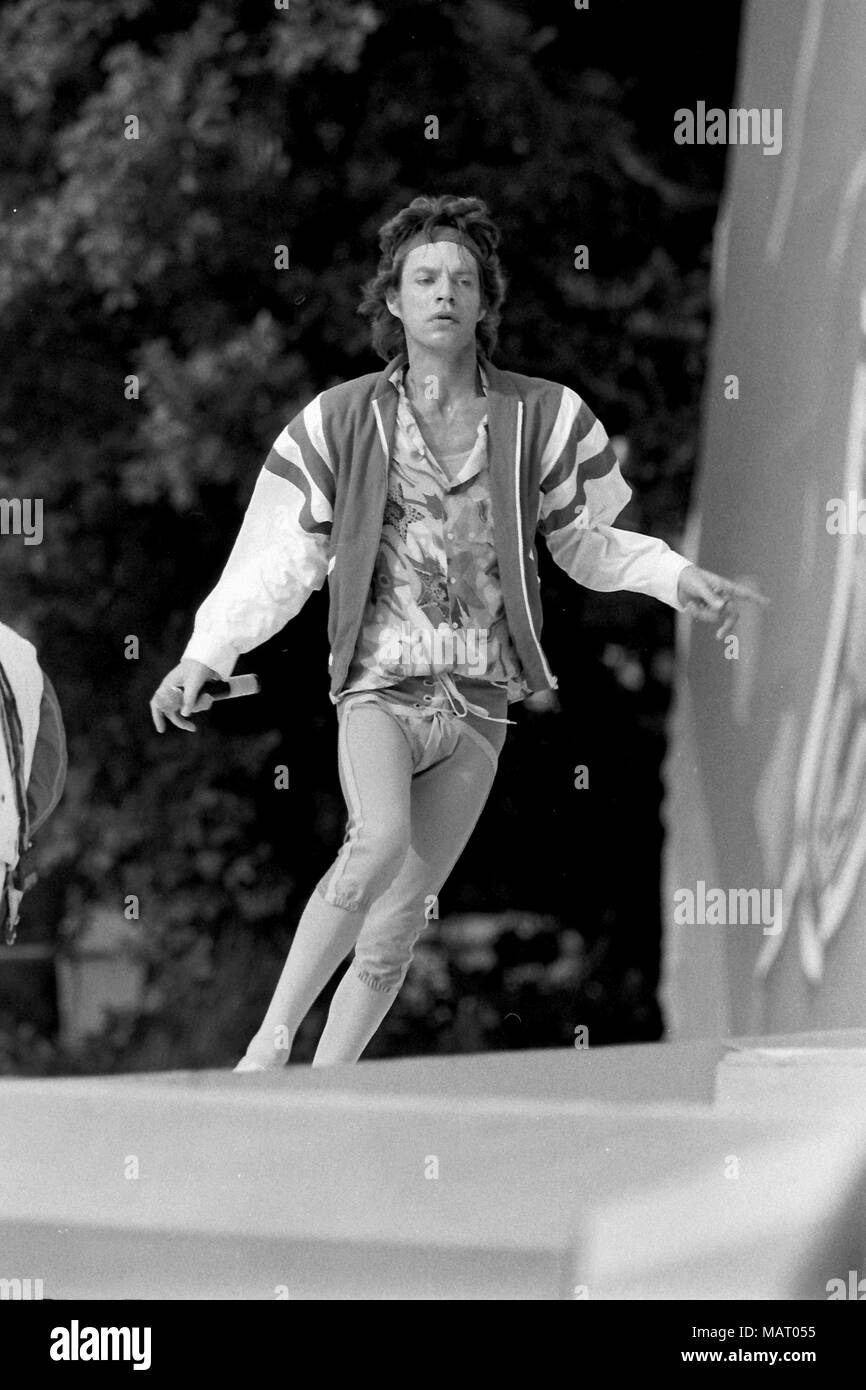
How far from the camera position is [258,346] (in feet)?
17.4

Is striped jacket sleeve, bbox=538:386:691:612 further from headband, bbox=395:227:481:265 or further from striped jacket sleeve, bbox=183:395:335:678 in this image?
striped jacket sleeve, bbox=183:395:335:678

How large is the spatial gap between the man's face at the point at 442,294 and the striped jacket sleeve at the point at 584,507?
27 cm

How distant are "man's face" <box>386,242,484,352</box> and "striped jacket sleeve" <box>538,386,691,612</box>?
10.6 inches

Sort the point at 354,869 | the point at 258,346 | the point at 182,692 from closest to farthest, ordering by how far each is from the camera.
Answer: the point at 354,869 < the point at 182,692 < the point at 258,346

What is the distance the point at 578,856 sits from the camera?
5.65m

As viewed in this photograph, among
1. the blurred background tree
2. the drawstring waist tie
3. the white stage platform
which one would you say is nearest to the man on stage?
the drawstring waist tie

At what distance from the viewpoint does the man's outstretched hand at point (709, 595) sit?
3.77 meters

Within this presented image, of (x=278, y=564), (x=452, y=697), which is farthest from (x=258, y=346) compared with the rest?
(x=452, y=697)

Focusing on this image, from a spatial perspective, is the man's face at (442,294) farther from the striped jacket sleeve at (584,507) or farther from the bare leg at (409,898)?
the bare leg at (409,898)

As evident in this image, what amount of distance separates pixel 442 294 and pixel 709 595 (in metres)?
0.81

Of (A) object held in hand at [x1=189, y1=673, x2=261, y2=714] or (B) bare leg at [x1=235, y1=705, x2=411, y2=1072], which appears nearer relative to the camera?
(B) bare leg at [x1=235, y1=705, x2=411, y2=1072]

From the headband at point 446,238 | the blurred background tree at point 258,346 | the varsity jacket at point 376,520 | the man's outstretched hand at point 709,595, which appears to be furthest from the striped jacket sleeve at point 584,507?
the blurred background tree at point 258,346

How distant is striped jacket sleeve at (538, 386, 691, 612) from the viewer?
3967mm

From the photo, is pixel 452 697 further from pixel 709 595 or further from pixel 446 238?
pixel 446 238
